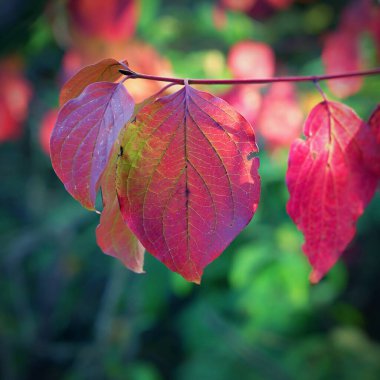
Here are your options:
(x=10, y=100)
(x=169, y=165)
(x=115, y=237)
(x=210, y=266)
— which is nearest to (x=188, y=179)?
(x=169, y=165)

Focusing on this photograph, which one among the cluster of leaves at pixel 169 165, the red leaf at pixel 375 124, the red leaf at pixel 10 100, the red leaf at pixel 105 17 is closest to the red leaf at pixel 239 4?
the red leaf at pixel 105 17

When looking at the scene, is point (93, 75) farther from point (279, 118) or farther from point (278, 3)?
point (278, 3)

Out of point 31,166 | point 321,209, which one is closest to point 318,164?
point 321,209

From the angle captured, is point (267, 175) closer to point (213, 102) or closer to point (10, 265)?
point (213, 102)

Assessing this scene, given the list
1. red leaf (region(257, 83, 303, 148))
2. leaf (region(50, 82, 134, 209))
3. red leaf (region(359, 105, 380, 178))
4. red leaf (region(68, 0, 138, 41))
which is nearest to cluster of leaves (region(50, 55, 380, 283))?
leaf (region(50, 82, 134, 209))

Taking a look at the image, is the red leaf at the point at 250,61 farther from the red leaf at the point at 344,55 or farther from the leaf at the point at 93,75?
the leaf at the point at 93,75

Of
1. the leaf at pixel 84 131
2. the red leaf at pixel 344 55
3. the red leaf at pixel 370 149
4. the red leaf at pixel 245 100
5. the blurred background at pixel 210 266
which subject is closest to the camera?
the leaf at pixel 84 131
